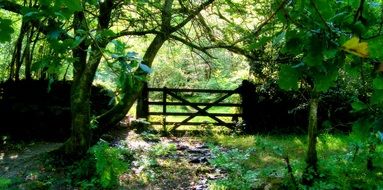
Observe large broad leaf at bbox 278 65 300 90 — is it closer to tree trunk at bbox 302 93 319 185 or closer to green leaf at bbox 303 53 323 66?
green leaf at bbox 303 53 323 66

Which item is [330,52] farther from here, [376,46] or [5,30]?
[5,30]

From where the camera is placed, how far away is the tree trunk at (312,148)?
5957mm

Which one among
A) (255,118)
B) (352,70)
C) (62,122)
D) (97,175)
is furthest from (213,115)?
(352,70)

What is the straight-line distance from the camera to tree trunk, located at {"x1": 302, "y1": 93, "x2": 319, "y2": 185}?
5.96 metres

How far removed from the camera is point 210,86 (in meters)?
18.4

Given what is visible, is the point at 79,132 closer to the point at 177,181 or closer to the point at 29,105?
the point at 177,181

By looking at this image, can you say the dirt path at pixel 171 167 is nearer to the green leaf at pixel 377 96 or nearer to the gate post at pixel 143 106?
the gate post at pixel 143 106

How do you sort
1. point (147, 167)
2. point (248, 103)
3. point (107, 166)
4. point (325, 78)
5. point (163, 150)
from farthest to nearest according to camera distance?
point (248, 103)
point (163, 150)
point (147, 167)
point (107, 166)
point (325, 78)

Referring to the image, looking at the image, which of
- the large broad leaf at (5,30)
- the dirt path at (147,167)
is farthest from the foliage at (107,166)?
the large broad leaf at (5,30)

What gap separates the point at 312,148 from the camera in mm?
6250

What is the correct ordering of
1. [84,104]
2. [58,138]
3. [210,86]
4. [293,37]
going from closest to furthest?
[293,37]
[84,104]
[58,138]
[210,86]

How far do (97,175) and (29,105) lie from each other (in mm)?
5290

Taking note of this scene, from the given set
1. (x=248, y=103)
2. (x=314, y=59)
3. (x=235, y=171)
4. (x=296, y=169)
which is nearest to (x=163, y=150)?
(x=235, y=171)

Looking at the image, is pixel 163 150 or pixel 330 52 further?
pixel 163 150
